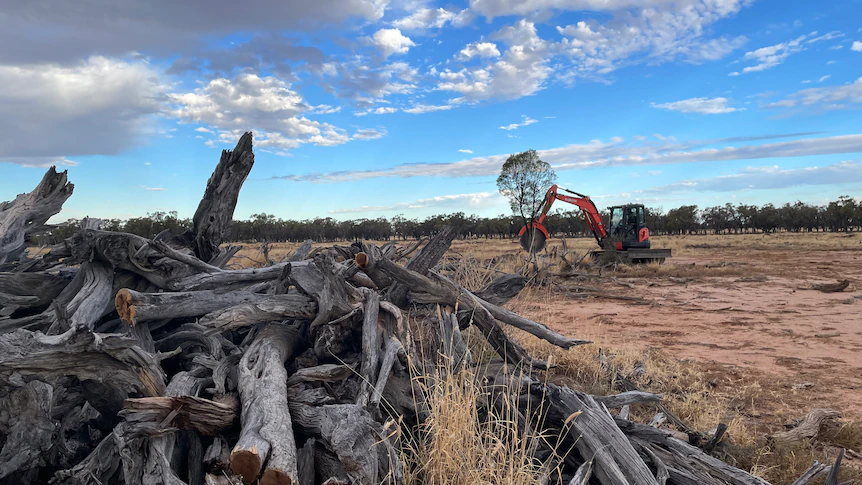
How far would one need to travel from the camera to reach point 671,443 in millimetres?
3668

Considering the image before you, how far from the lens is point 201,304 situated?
433 centimetres

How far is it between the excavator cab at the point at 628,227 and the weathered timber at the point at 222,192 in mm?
21006

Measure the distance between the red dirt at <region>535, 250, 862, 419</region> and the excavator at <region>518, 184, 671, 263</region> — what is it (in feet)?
15.0

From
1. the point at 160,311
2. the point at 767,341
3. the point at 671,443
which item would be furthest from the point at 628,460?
the point at 767,341

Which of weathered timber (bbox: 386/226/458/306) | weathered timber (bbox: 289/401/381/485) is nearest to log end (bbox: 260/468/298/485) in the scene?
weathered timber (bbox: 289/401/381/485)

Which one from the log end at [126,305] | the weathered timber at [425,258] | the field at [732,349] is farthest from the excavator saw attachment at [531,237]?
the log end at [126,305]

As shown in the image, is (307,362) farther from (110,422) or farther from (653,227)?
(653,227)

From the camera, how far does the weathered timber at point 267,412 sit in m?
2.52

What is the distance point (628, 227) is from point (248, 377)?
23.5 metres

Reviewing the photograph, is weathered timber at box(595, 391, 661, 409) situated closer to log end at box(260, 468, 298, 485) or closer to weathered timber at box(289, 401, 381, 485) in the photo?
weathered timber at box(289, 401, 381, 485)

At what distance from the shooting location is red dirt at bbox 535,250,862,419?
24.4 ft

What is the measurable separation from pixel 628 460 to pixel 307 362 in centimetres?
242

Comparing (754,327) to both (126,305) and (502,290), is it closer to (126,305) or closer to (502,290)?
(502,290)

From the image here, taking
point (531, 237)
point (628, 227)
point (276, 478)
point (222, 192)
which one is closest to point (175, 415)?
point (276, 478)
